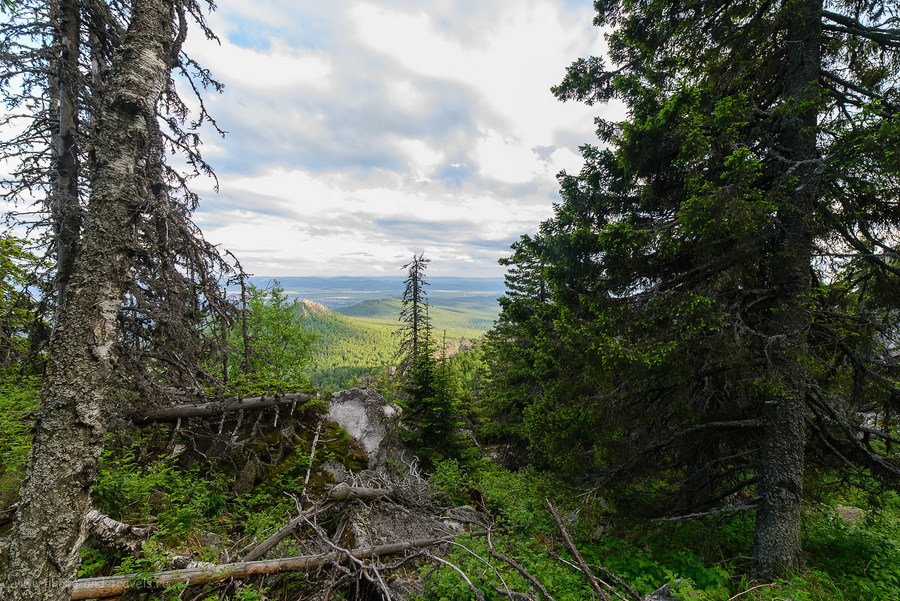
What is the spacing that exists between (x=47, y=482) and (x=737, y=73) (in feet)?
32.9

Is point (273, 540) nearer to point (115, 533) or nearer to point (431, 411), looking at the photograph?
point (115, 533)

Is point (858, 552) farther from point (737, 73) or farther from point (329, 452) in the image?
point (329, 452)

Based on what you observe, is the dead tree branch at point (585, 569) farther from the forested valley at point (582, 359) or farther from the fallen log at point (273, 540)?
the fallen log at point (273, 540)

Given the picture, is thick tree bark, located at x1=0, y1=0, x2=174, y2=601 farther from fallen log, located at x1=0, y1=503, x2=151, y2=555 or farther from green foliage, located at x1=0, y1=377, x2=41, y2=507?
fallen log, located at x1=0, y1=503, x2=151, y2=555

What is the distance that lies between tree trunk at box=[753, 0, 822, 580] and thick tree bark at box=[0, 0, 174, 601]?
757cm

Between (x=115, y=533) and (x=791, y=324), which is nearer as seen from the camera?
(x=115, y=533)

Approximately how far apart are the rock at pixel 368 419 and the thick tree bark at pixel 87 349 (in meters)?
5.82

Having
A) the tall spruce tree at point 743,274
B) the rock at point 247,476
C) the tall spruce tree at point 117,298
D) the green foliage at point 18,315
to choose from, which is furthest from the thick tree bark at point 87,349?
the tall spruce tree at point 743,274

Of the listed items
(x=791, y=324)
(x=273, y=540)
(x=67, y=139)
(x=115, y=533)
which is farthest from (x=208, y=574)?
(x=791, y=324)

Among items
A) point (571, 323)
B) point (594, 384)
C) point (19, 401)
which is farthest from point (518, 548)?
point (19, 401)

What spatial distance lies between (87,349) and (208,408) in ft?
13.3

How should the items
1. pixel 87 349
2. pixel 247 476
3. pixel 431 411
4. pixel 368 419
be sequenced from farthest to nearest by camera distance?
pixel 431 411 < pixel 368 419 < pixel 247 476 < pixel 87 349

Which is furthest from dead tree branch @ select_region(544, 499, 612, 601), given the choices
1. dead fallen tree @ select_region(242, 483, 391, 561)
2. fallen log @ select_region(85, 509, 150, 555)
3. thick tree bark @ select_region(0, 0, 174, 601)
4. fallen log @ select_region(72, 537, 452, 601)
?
fallen log @ select_region(85, 509, 150, 555)

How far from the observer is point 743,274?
216 inches
